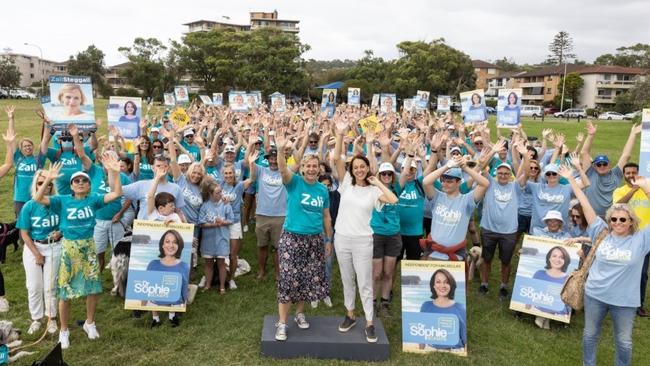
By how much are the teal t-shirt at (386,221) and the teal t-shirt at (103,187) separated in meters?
3.63

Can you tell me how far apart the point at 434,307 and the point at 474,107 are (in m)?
8.04

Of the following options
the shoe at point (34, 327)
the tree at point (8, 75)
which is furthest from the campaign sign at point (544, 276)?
the tree at point (8, 75)

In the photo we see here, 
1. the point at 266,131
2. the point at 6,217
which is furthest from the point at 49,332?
→ the point at 6,217

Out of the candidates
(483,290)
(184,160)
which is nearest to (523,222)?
(483,290)

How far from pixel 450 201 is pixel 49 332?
5.17 metres

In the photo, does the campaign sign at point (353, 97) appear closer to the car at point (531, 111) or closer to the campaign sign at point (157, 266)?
the campaign sign at point (157, 266)

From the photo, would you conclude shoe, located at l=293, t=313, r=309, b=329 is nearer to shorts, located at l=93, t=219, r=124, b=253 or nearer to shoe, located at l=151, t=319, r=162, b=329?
shoe, located at l=151, t=319, r=162, b=329

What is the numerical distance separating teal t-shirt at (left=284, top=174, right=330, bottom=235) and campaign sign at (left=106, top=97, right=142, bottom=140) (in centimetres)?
650

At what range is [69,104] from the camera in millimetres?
8117

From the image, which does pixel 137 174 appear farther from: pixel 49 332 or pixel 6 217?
pixel 6 217

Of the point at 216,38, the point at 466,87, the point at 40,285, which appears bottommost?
the point at 40,285

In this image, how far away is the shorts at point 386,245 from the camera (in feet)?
20.6

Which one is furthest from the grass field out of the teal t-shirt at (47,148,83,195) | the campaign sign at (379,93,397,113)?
the campaign sign at (379,93,397,113)

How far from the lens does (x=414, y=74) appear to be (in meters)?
57.3
